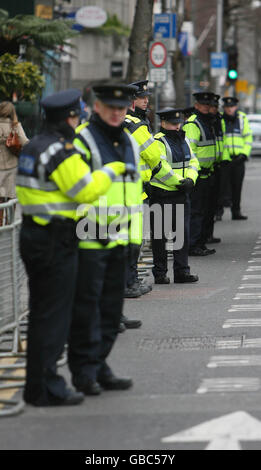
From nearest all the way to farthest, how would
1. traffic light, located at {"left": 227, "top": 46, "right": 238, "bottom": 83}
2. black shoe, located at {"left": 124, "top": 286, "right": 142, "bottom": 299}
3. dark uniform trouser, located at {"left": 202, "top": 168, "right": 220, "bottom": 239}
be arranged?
1. black shoe, located at {"left": 124, "top": 286, "right": 142, "bottom": 299}
2. dark uniform trouser, located at {"left": 202, "top": 168, "right": 220, "bottom": 239}
3. traffic light, located at {"left": 227, "top": 46, "right": 238, "bottom": 83}

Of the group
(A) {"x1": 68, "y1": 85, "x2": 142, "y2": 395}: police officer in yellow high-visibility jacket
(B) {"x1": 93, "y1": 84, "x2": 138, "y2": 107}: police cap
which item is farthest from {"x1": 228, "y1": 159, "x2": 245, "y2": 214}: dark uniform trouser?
(B) {"x1": 93, "y1": 84, "x2": 138, "y2": 107}: police cap

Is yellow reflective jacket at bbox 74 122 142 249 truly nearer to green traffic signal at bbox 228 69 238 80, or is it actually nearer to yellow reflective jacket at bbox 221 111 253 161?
yellow reflective jacket at bbox 221 111 253 161

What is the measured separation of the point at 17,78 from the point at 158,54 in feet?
11.2

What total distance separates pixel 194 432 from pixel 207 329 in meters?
3.76

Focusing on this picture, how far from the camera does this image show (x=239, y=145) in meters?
20.8

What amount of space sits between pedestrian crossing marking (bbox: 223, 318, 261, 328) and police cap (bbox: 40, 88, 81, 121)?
11.7ft

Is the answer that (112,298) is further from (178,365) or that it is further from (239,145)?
(239,145)

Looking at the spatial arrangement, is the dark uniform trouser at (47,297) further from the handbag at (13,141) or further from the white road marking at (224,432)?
the handbag at (13,141)

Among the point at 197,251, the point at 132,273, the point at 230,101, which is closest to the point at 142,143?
the point at 132,273

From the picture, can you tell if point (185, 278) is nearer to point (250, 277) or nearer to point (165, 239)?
point (165, 239)

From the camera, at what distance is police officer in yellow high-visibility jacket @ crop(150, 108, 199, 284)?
13438 mm

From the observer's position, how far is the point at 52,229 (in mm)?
7602

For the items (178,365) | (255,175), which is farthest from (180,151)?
(255,175)

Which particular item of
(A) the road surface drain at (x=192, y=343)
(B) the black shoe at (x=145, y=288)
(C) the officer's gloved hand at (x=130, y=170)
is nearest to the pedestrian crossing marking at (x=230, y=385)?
(A) the road surface drain at (x=192, y=343)
